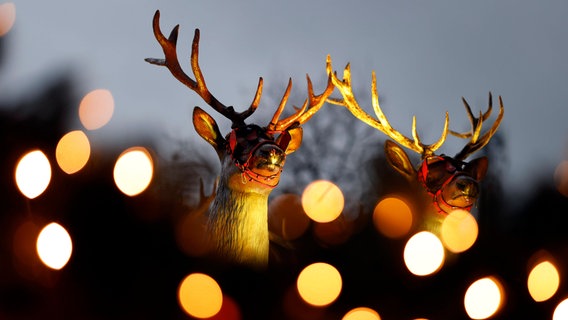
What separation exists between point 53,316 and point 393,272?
3862 mm

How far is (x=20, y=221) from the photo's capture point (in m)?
4.47

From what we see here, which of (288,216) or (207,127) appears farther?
(288,216)

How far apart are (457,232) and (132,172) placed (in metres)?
3.50

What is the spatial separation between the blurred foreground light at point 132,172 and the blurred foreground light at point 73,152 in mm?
328

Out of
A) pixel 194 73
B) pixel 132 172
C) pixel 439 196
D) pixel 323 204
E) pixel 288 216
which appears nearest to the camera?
pixel 132 172

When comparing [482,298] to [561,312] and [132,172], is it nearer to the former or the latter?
[561,312]

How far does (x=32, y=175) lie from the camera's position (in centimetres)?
454

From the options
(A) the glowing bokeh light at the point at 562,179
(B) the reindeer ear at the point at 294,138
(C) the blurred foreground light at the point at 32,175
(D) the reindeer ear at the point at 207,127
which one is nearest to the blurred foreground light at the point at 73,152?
(C) the blurred foreground light at the point at 32,175

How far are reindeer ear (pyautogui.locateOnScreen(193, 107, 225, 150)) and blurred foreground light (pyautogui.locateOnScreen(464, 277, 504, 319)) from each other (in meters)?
2.42

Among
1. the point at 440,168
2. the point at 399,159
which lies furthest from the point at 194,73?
the point at 440,168

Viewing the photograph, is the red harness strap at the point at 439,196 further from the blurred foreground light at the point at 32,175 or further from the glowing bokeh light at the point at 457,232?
the blurred foreground light at the point at 32,175

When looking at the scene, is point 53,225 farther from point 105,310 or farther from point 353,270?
point 353,270

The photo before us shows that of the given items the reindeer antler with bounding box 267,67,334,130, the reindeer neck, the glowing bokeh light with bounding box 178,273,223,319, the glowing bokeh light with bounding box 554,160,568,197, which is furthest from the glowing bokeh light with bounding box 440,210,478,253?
the glowing bokeh light with bounding box 554,160,568,197

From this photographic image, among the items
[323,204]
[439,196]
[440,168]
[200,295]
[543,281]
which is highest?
[440,168]
